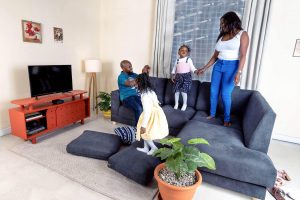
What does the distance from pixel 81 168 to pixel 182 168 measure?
122 centimetres

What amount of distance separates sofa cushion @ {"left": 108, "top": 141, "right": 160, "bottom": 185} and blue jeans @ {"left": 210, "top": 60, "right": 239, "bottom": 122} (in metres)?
1.25

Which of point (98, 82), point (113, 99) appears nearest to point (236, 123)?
point (113, 99)

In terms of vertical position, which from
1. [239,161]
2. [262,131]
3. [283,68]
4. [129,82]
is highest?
[283,68]

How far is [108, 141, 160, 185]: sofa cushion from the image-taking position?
181cm

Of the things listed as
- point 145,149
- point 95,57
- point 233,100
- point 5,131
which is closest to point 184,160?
point 145,149

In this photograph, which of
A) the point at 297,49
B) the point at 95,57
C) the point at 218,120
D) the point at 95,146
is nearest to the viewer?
the point at 95,146

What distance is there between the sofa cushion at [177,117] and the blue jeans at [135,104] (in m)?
0.43

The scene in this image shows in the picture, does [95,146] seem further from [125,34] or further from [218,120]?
[125,34]

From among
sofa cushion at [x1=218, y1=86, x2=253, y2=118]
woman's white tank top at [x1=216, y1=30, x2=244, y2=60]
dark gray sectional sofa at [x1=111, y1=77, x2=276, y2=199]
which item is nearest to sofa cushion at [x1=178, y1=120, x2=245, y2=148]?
dark gray sectional sofa at [x1=111, y1=77, x2=276, y2=199]

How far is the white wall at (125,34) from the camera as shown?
3.72 m

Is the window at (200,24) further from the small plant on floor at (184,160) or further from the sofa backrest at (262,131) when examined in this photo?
the small plant on floor at (184,160)

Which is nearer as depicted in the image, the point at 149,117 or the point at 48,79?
the point at 149,117

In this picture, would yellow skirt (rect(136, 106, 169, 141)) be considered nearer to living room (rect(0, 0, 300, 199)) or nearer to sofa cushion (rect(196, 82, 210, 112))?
living room (rect(0, 0, 300, 199))

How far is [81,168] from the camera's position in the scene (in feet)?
6.79
